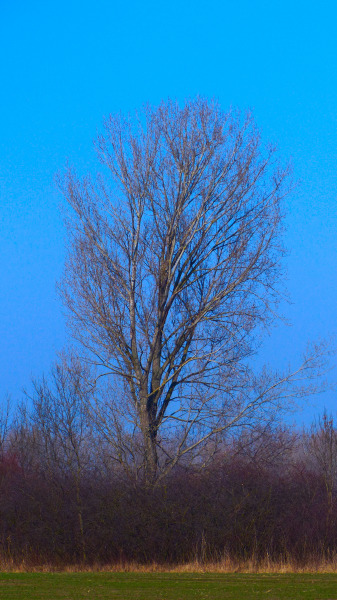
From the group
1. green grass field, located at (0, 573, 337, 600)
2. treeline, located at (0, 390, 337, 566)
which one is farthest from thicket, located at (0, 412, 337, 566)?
green grass field, located at (0, 573, 337, 600)

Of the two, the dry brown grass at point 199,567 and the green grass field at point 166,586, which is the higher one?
the dry brown grass at point 199,567

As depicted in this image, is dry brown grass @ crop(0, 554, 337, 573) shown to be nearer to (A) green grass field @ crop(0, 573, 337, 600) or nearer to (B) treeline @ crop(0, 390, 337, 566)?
(B) treeline @ crop(0, 390, 337, 566)

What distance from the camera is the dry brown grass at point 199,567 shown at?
594 inches

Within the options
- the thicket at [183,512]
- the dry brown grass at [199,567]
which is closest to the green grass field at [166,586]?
the dry brown grass at [199,567]

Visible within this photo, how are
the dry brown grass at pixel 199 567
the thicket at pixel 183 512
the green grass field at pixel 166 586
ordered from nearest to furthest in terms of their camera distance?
the green grass field at pixel 166 586
the dry brown grass at pixel 199 567
the thicket at pixel 183 512

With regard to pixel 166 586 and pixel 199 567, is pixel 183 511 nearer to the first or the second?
pixel 199 567

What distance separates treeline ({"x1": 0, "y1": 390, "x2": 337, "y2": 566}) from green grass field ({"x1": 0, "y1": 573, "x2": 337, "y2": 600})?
2480mm

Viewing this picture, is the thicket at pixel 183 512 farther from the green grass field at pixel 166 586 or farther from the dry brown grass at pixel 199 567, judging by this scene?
the green grass field at pixel 166 586

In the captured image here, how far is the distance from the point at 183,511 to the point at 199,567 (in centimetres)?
181

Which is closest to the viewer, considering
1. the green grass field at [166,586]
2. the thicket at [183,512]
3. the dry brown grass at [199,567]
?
the green grass field at [166,586]

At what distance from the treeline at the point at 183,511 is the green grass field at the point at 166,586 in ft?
8.14

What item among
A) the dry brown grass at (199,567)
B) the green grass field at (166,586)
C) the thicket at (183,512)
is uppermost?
the thicket at (183,512)

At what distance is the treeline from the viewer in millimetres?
16781

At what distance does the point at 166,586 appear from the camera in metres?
11.7
